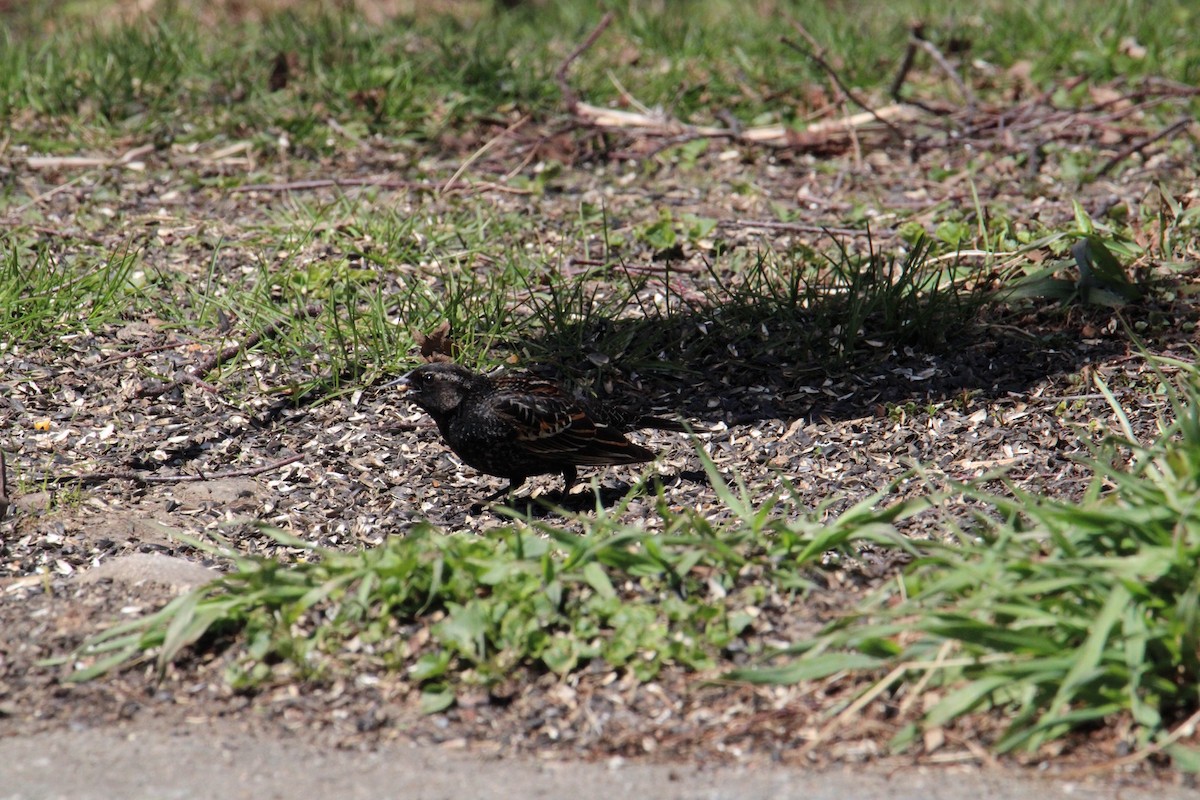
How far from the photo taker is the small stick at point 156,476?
14.3 ft

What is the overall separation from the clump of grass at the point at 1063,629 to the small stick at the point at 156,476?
219cm

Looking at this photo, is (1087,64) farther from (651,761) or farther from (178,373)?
(651,761)

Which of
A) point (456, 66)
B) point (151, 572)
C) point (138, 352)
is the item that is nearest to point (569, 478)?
point (151, 572)

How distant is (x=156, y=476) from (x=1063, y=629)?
2.96m

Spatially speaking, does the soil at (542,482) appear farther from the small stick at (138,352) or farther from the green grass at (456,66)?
the green grass at (456,66)

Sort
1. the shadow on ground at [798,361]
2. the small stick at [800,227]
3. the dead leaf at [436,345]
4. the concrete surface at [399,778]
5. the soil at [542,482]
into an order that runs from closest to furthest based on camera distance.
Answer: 1. the concrete surface at [399,778]
2. the soil at [542,482]
3. the shadow on ground at [798,361]
4. the dead leaf at [436,345]
5. the small stick at [800,227]

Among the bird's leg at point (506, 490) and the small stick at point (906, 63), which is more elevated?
the small stick at point (906, 63)

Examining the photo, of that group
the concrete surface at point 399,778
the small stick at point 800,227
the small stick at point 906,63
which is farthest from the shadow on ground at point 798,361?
the small stick at point 906,63

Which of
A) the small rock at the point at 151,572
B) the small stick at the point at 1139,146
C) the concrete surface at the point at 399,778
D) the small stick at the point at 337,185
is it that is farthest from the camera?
the small stick at the point at 337,185

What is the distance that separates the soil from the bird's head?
0.33 m

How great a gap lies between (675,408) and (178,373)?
1.87m

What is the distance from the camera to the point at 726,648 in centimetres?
302

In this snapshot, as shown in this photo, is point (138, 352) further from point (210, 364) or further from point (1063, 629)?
point (1063, 629)

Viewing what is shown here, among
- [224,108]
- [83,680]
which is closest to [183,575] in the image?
[83,680]
